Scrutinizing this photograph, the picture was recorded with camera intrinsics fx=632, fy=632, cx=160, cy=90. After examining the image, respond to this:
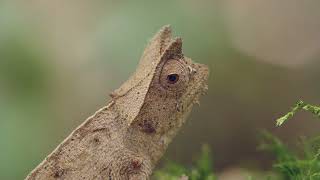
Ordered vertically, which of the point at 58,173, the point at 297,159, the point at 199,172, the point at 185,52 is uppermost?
the point at 185,52

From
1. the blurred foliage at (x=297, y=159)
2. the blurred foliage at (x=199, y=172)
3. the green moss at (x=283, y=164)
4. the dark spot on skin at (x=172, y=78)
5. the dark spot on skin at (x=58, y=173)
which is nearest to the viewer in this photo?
the blurred foliage at (x=297, y=159)

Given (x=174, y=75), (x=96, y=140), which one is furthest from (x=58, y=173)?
(x=174, y=75)

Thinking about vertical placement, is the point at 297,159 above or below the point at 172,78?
below

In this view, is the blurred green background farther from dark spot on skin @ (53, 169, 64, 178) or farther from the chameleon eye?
the chameleon eye

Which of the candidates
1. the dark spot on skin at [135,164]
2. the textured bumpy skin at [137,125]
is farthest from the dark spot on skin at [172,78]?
the dark spot on skin at [135,164]

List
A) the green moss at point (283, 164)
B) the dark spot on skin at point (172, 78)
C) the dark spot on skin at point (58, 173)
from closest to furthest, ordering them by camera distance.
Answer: the green moss at point (283, 164) → the dark spot on skin at point (58, 173) → the dark spot on skin at point (172, 78)

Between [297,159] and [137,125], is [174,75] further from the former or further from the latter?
[297,159]

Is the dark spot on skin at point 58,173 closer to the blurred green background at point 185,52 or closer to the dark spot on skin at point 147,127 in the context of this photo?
the dark spot on skin at point 147,127
